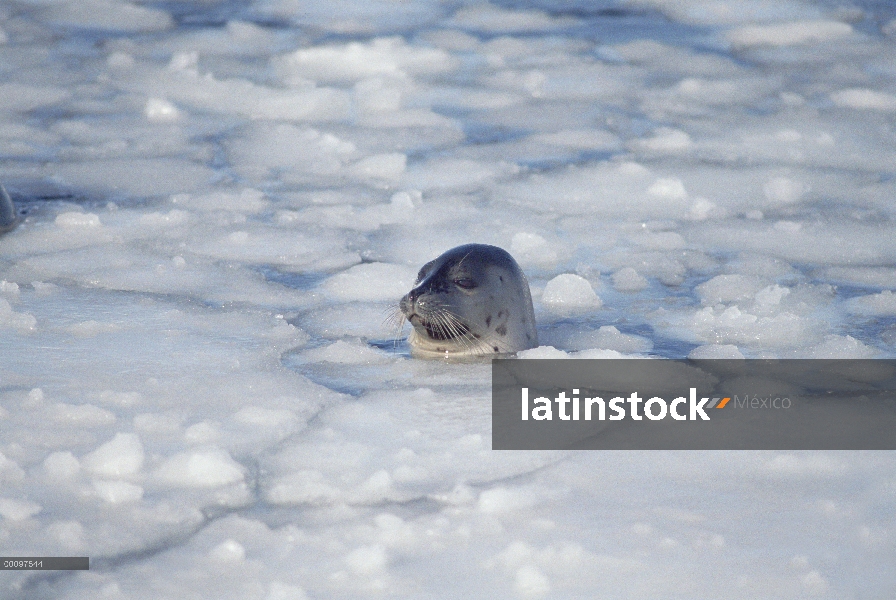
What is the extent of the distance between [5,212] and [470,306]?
2486mm

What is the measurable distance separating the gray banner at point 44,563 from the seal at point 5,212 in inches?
114

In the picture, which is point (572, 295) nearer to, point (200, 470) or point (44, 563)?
point (200, 470)

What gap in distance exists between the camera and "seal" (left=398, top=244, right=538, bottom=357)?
4.02 m

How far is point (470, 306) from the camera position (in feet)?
13.3

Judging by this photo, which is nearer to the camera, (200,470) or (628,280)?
(200,470)

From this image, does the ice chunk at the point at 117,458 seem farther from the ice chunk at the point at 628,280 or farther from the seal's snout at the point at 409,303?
the ice chunk at the point at 628,280

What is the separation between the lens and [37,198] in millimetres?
5836

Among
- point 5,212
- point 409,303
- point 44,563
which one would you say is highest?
point 5,212

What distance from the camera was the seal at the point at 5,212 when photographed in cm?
530

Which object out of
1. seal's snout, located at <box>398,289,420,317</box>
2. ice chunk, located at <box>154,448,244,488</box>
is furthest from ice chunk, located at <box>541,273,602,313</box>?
ice chunk, located at <box>154,448,244,488</box>

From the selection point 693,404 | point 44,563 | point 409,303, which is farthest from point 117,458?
point 693,404

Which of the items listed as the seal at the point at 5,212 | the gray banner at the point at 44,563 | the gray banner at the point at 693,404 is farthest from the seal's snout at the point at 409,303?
the seal at the point at 5,212

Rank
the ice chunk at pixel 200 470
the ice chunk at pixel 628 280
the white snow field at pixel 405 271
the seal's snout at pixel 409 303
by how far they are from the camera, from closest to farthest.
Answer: the white snow field at pixel 405 271
the ice chunk at pixel 200 470
the seal's snout at pixel 409 303
the ice chunk at pixel 628 280

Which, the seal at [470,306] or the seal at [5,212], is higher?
the seal at [5,212]
